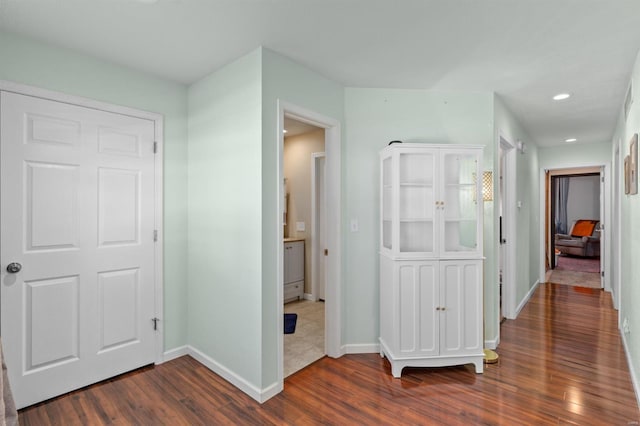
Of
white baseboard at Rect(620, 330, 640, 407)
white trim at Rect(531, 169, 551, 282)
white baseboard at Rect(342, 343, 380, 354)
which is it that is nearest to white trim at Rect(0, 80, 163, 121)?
white baseboard at Rect(342, 343, 380, 354)

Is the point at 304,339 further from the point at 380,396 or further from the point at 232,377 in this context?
the point at 380,396

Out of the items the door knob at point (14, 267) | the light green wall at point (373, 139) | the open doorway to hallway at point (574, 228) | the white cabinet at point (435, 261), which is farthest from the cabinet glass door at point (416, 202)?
the open doorway to hallway at point (574, 228)

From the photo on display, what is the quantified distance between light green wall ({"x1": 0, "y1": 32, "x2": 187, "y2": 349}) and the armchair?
9907 mm

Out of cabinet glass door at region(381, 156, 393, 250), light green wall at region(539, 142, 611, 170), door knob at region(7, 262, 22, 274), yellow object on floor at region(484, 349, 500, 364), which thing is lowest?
yellow object on floor at region(484, 349, 500, 364)

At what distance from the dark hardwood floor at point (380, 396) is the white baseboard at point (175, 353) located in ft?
0.19

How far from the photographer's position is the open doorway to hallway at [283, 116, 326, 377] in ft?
15.9

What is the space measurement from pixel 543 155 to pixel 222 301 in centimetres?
631

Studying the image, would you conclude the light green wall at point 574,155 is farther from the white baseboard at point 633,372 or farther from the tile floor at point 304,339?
the tile floor at point 304,339

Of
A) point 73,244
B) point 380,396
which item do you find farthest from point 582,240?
point 73,244

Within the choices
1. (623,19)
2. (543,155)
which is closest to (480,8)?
(623,19)

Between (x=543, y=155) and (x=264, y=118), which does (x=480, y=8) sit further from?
(x=543, y=155)

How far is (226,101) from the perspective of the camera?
2.72m

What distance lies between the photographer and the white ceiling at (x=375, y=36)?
76.1 inches

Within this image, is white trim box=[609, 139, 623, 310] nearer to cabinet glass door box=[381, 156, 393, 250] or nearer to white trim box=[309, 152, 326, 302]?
cabinet glass door box=[381, 156, 393, 250]
